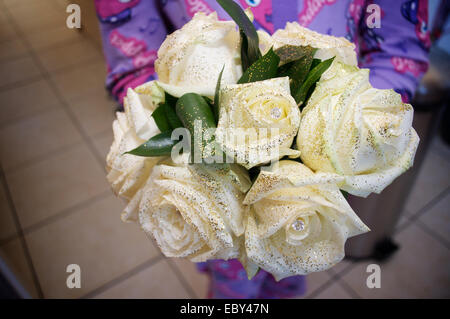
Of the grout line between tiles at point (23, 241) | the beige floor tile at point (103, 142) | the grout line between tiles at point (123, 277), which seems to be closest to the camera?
the grout line between tiles at point (23, 241)

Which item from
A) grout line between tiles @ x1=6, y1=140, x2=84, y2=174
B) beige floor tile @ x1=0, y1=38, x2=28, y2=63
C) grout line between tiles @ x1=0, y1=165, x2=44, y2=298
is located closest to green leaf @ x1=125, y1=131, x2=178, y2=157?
beige floor tile @ x1=0, y1=38, x2=28, y2=63

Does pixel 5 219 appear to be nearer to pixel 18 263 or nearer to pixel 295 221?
pixel 18 263

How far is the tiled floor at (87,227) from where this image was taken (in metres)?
0.89

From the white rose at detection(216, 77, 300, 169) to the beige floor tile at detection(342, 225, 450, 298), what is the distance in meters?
0.86

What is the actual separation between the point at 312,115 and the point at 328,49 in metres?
0.08

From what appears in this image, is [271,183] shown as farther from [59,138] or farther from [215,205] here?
[59,138]

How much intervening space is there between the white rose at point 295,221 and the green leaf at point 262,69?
0.08 m

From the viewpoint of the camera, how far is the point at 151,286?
104cm

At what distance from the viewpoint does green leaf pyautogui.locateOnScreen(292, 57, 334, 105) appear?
29 centimetres

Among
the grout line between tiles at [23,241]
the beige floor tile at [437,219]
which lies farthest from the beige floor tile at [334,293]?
the grout line between tiles at [23,241]

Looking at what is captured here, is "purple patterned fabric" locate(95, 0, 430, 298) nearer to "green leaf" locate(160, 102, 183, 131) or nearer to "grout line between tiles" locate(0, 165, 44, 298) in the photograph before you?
"green leaf" locate(160, 102, 183, 131)

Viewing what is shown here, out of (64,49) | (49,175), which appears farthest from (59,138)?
(64,49)

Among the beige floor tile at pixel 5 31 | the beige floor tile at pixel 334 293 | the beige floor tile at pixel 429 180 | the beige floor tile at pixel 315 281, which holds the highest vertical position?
the beige floor tile at pixel 5 31

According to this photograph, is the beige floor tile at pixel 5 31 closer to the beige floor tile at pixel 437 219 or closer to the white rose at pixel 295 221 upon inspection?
the white rose at pixel 295 221
